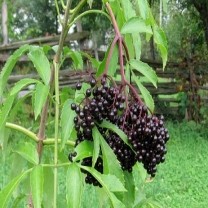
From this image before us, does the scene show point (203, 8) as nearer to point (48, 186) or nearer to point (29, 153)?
point (48, 186)

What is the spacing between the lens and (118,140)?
115 cm

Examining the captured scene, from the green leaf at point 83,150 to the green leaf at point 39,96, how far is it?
151mm

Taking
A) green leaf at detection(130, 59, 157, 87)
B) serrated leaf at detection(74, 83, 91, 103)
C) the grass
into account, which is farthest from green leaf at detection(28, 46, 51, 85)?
the grass

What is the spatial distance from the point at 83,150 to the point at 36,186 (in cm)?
13

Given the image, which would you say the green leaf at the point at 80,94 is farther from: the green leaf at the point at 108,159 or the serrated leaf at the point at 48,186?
the serrated leaf at the point at 48,186

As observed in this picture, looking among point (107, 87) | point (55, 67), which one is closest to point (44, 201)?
point (55, 67)

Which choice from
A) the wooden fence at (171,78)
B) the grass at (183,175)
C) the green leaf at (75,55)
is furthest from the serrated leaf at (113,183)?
the wooden fence at (171,78)

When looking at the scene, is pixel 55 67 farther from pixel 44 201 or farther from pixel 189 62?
pixel 189 62

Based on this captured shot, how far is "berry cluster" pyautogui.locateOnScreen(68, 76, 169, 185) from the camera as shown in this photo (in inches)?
44.0

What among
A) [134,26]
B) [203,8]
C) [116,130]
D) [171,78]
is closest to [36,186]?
[116,130]

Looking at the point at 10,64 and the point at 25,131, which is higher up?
the point at 10,64

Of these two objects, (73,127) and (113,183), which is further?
(73,127)

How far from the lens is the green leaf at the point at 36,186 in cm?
111

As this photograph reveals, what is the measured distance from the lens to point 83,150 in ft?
3.74
